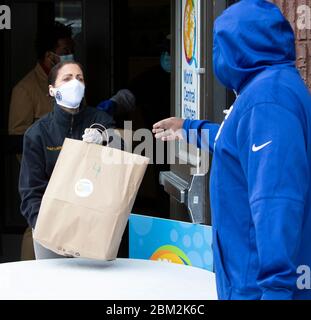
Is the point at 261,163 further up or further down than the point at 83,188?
further up

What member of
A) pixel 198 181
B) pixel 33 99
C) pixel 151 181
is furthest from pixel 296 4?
pixel 151 181

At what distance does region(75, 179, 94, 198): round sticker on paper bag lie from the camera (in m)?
3.16

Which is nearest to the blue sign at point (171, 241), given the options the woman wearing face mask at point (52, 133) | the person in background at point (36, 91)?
the woman wearing face mask at point (52, 133)

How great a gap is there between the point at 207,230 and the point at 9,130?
2.85 meters

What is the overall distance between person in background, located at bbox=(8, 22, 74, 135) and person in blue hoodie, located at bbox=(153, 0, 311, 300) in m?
3.73

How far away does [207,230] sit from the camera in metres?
3.64

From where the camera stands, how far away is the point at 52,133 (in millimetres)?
4141

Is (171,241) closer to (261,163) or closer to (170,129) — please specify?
(170,129)

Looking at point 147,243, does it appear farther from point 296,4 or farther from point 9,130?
point 9,130

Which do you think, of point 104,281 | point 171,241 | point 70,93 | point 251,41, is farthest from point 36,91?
point 251,41

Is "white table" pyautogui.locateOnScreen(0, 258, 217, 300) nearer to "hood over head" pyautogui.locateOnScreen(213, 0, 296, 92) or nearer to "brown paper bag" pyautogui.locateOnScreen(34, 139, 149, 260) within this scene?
"brown paper bag" pyautogui.locateOnScreen(34, 139, 149, 260)

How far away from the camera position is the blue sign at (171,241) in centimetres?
368

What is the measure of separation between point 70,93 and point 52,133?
0.22 meters

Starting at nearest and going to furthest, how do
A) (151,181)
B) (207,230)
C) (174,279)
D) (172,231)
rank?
1. (174,279)
2. (207,230)
3. (172,231)
4. (151,181)
